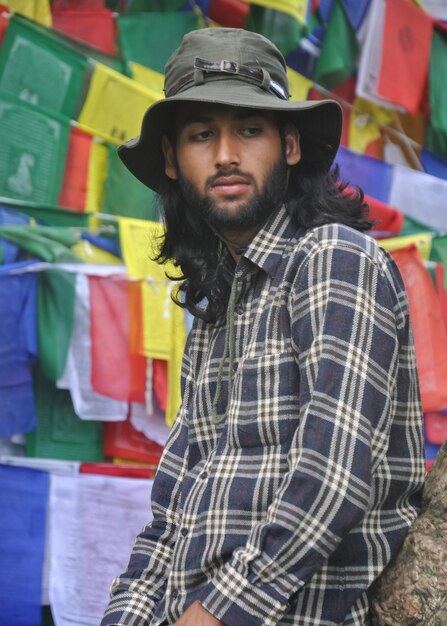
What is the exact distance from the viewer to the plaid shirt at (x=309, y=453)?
1.65 m

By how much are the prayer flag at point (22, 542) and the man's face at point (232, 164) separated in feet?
10.2

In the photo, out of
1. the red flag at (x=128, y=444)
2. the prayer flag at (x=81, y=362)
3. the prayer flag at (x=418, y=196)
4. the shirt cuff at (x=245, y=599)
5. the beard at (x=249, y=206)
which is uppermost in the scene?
the beard at (x=249, y=206)

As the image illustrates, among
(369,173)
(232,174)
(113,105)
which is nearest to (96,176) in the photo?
(113,105)

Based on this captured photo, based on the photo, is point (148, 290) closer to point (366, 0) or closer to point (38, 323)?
point (38, 323)

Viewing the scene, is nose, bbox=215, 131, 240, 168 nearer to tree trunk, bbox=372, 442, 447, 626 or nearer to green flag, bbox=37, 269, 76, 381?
tree trunk, bbox=372, 442, 447, 626

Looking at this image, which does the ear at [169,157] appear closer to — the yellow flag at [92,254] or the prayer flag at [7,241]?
the prayer flag at [7,241]

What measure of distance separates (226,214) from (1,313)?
273 cm

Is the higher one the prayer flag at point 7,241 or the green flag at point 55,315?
the prayer flag at point 7,241

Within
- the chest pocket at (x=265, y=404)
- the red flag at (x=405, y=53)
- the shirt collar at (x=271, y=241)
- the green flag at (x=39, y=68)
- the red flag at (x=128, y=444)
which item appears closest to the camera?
the chest pocket at (x=265, y=404)

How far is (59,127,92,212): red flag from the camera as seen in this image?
5.21m

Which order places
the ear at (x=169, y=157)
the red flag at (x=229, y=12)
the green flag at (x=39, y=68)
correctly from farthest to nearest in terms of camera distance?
the red flag at (x=229, y=12), the green flag at (x=39, y=68), the ear at (x=169, y=157)

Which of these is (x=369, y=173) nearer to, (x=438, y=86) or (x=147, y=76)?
(x=438, y=86)

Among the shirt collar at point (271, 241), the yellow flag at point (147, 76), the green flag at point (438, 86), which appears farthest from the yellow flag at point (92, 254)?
the shirt collar at point (271, 241)

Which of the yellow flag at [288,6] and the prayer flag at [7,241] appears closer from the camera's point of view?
the prayer flag at [7,241]
